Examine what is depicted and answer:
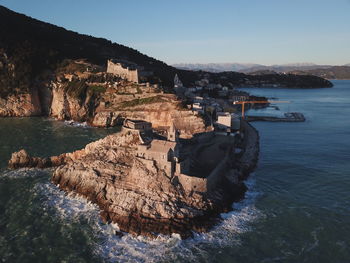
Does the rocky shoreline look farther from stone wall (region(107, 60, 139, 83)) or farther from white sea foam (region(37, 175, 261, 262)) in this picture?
stone wall (region(107, 60, 139, 83))

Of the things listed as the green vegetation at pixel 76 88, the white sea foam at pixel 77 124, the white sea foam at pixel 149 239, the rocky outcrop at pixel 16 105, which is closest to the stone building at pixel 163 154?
the white sea foam at pixel 149 239

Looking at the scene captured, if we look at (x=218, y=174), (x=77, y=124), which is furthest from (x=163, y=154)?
(x=77, y=124)

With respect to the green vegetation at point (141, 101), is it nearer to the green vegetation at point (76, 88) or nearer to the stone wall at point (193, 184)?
the green vegetation at point (76, 88)

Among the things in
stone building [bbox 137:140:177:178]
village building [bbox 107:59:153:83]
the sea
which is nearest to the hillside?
village building [bbox 107:59:153:83]

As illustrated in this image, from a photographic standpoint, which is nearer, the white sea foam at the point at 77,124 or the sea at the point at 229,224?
the sea at the point at 229,224

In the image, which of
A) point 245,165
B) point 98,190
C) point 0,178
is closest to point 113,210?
point 98,190

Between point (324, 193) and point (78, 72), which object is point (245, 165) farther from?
point (78, 72)

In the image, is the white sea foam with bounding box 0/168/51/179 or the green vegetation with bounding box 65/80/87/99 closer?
the white sea foam with bounding box 0/168/51/179
